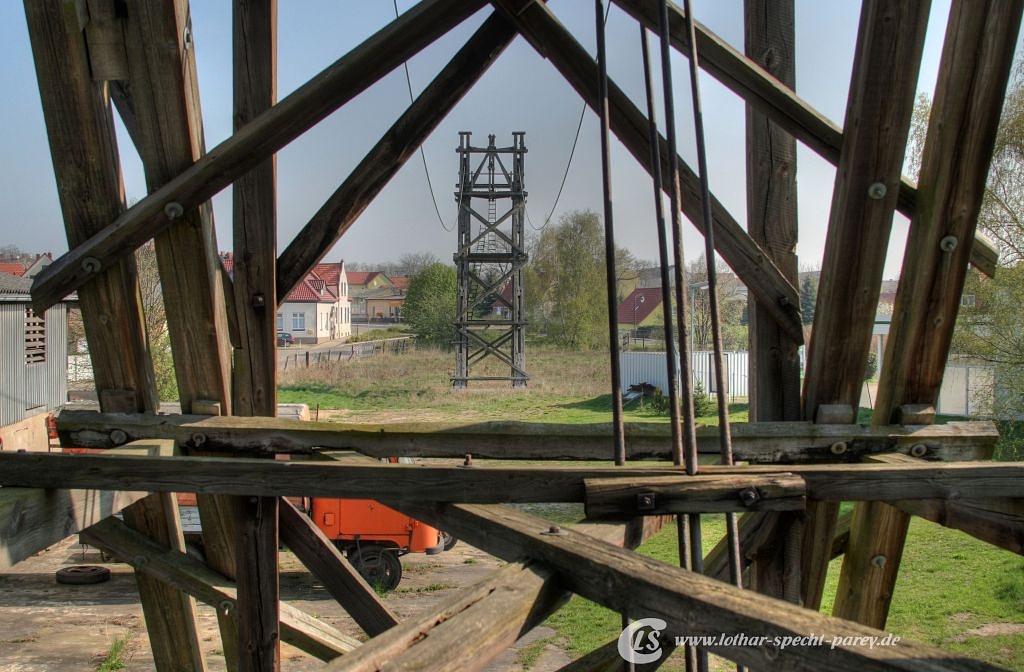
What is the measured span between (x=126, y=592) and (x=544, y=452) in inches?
370

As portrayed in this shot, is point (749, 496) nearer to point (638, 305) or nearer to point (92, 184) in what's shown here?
point (92, 184)

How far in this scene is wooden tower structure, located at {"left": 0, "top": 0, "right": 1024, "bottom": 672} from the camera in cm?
202

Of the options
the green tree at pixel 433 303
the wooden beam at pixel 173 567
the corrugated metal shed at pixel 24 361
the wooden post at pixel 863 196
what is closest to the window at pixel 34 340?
the corrugated metal shed at pixel 24 361

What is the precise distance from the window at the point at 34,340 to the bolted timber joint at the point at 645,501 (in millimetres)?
15431

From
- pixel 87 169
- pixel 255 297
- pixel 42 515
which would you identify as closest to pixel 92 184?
pixel 87 169

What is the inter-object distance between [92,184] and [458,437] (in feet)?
4.27

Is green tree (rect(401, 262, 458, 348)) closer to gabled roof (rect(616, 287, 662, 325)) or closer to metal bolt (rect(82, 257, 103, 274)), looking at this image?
gabled roof (rect(616, 287, 662, 325))

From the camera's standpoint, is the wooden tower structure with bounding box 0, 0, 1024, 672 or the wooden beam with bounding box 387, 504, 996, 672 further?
the wooden tower structure with bounding box 0, 0, 1024, 672

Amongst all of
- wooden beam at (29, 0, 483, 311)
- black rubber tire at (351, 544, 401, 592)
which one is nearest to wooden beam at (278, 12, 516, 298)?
wooden beam at (29, 0, 483, 311)

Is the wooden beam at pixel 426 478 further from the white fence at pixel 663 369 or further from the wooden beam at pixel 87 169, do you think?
the white fence at pixel 663 369

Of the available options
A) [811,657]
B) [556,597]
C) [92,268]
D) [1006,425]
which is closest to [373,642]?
[556,597]

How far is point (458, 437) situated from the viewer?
265cm

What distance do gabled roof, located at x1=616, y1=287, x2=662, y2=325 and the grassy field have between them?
4.01ft

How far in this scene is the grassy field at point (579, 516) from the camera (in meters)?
8.53
